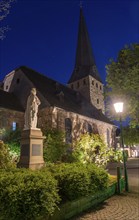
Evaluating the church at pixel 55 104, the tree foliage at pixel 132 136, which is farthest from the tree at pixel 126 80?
the church at pixel 55 104

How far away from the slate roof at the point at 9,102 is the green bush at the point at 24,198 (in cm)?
1799

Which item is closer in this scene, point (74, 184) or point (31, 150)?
point (74, 184)

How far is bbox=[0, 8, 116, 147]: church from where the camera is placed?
2312 centimetres

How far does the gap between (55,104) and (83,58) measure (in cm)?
2396

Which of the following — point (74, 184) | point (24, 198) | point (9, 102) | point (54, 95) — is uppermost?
point (54, 95)

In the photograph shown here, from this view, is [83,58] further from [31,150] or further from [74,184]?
[74,184]

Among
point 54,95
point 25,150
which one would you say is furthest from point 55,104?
point 25,150

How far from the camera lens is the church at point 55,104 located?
23.1 m

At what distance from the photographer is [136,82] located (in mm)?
13492

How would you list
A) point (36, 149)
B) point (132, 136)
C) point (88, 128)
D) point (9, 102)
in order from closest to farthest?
1. point (36, 149)
2. point (132, 136)
3. point (9, 102)
4. point (88, 128)

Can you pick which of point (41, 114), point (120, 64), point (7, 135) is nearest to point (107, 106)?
point (120, 64)

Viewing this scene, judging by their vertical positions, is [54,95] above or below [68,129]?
above

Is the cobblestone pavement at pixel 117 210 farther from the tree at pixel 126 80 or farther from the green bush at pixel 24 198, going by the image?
the tree at pixel 126 80

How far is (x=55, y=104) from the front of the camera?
23.8 metres
